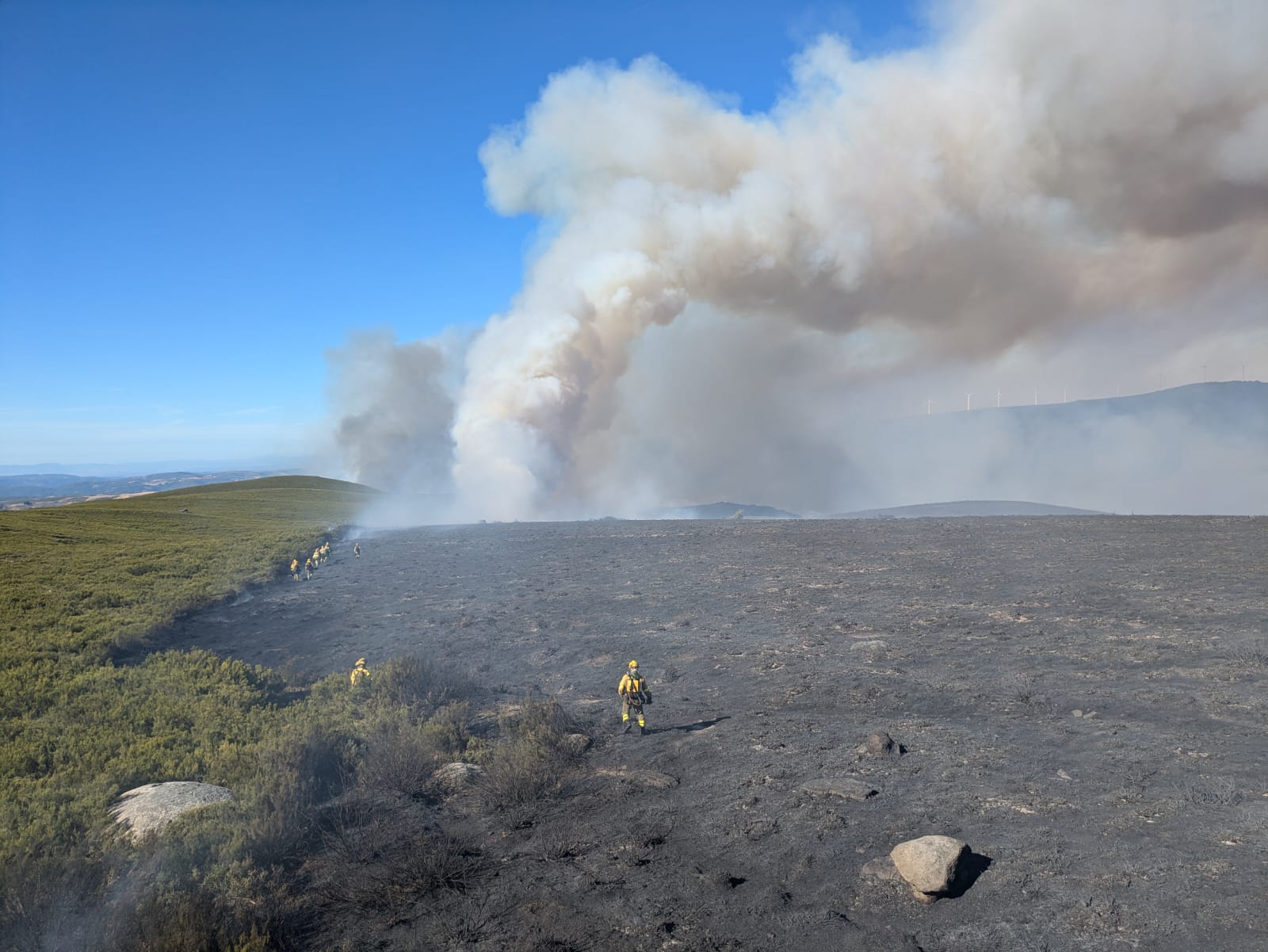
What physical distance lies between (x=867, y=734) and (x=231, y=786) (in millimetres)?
10781

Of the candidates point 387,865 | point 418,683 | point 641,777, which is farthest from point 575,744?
point 418,683

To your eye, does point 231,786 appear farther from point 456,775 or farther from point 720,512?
point 720,512

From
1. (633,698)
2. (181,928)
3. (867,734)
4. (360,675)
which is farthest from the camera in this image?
(360,675)

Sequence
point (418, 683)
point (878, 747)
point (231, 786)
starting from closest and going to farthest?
point (231, 786), point (878, 747), point (418, 683)

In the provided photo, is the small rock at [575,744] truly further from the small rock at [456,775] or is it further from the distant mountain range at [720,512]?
the distant mountain range at [720,512]

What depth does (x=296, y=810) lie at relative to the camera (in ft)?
35.1

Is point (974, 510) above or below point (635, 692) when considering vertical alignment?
above

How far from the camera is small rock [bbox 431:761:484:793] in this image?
487 inches

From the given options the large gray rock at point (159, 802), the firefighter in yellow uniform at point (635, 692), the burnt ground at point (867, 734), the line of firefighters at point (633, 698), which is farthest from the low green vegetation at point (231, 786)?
the firefighter in yellow uniform at point (635, 692)

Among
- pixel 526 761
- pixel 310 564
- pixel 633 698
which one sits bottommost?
pixel 526 761

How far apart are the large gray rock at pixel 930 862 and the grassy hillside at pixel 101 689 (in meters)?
10.3

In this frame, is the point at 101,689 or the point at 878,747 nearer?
the point at 878,747

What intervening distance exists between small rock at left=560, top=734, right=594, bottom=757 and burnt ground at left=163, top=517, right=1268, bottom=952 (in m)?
0.41

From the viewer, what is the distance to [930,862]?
8.33 meters
